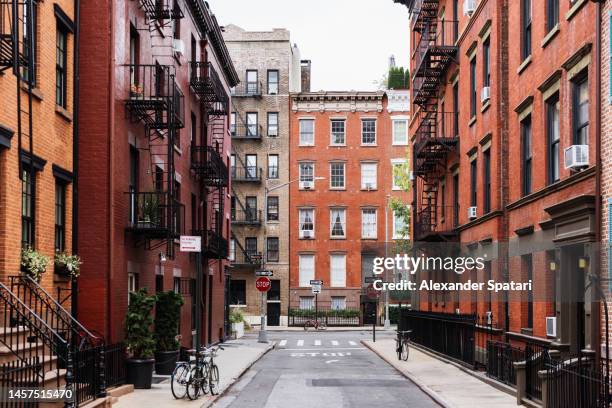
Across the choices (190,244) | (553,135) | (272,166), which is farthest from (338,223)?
(190,244)

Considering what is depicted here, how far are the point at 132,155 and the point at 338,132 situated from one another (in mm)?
47325

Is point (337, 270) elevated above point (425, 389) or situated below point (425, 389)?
above

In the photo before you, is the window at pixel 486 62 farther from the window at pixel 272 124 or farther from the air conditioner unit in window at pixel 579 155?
the window at pixel 272 124

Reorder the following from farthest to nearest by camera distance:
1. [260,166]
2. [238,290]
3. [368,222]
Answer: [260,166] < [368,222] < [238,290]

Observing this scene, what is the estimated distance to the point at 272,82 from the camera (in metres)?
71.3

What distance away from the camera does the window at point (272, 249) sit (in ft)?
226

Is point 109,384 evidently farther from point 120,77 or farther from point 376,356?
point 376,356

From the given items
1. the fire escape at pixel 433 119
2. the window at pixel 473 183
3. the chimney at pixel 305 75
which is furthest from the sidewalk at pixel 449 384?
the chimney at pixel 305 75

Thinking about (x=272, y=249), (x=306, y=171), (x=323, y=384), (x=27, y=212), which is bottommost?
(x=323, y=384)

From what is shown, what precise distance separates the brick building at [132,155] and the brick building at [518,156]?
901 centimetres

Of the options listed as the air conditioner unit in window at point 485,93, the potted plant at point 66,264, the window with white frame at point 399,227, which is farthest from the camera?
the window with white frame at point 399,227

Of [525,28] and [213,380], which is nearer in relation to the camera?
[213,380]

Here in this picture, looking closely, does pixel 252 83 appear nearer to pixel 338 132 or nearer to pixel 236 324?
pixel 338 132

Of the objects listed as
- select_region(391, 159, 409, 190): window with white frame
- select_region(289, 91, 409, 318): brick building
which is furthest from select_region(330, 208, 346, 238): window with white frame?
select_region(391, 159, 409, 190): window with white frame
